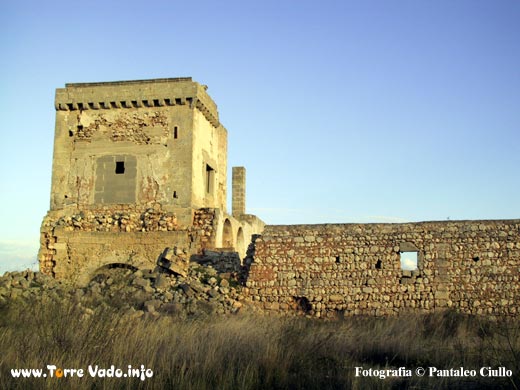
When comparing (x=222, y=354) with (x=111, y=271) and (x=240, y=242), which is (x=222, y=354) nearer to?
(x=111, y=271)

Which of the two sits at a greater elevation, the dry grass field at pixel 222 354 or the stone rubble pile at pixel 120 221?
the stone rubble pile at pixel 120 221

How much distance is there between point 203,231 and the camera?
734 inches

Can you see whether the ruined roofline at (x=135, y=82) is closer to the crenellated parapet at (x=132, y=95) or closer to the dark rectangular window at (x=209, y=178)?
the crenellated parapet at (x=132, y=95)

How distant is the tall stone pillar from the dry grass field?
13.6 meters

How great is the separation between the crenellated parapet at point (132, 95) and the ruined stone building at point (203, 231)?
0.04m

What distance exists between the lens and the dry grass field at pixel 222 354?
21.5 feet

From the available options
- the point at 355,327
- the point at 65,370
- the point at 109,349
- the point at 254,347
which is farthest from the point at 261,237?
the point at 65,370

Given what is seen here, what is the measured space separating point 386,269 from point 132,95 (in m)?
10.8

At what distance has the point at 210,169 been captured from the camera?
2175 centimetres

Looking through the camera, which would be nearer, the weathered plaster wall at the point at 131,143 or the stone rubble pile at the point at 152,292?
the stone rubble pile at the point at 152,292

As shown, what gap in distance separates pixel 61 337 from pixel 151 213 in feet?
38.6

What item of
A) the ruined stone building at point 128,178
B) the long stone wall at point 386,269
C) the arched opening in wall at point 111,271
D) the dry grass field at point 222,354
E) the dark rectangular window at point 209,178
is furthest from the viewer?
the dark rectangular window at point 209,178

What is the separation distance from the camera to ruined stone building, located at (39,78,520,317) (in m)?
13.4

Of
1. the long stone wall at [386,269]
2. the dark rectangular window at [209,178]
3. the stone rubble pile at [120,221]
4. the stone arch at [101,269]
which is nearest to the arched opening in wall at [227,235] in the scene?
the dark rectangular window at [209,178]
